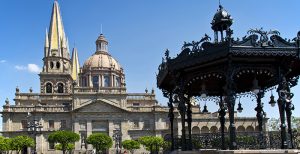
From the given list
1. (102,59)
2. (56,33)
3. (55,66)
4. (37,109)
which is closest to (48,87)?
(55,66)

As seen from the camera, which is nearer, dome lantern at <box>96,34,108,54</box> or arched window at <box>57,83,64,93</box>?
arched window at <box>57,83,64,93</box>

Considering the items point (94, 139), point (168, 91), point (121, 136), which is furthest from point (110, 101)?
point (168, 91)

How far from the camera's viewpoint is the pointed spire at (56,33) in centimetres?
6938

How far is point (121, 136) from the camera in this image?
63562mm

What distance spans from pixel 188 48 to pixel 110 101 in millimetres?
52669

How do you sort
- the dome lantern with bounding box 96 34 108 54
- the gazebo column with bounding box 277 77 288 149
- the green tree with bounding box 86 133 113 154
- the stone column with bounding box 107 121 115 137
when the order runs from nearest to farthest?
the gazebo column with bounding box 277 77 288 149 < the green tree with bounding box 86 133 113 154 < the stone column with bounding box 107 121 115 137 < the dome lantern with bounding box 96 34 108 54

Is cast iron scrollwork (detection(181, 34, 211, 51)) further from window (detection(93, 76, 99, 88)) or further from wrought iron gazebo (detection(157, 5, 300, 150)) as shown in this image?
window (detection(93, 76, 99, 88))

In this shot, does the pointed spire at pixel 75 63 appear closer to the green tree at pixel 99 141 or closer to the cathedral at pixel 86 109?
the cathedral at pixel 86 109

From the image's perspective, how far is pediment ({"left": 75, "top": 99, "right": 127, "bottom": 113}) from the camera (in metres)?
63.7

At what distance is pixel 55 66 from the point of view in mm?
69500

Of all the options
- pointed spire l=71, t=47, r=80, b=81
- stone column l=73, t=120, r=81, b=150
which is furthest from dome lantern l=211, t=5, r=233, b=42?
pointed spire l=71, t=47, r=80, b=81

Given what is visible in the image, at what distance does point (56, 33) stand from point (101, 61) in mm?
9495

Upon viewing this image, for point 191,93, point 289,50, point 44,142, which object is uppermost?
point 289,50

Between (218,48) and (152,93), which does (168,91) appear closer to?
(218,48)
